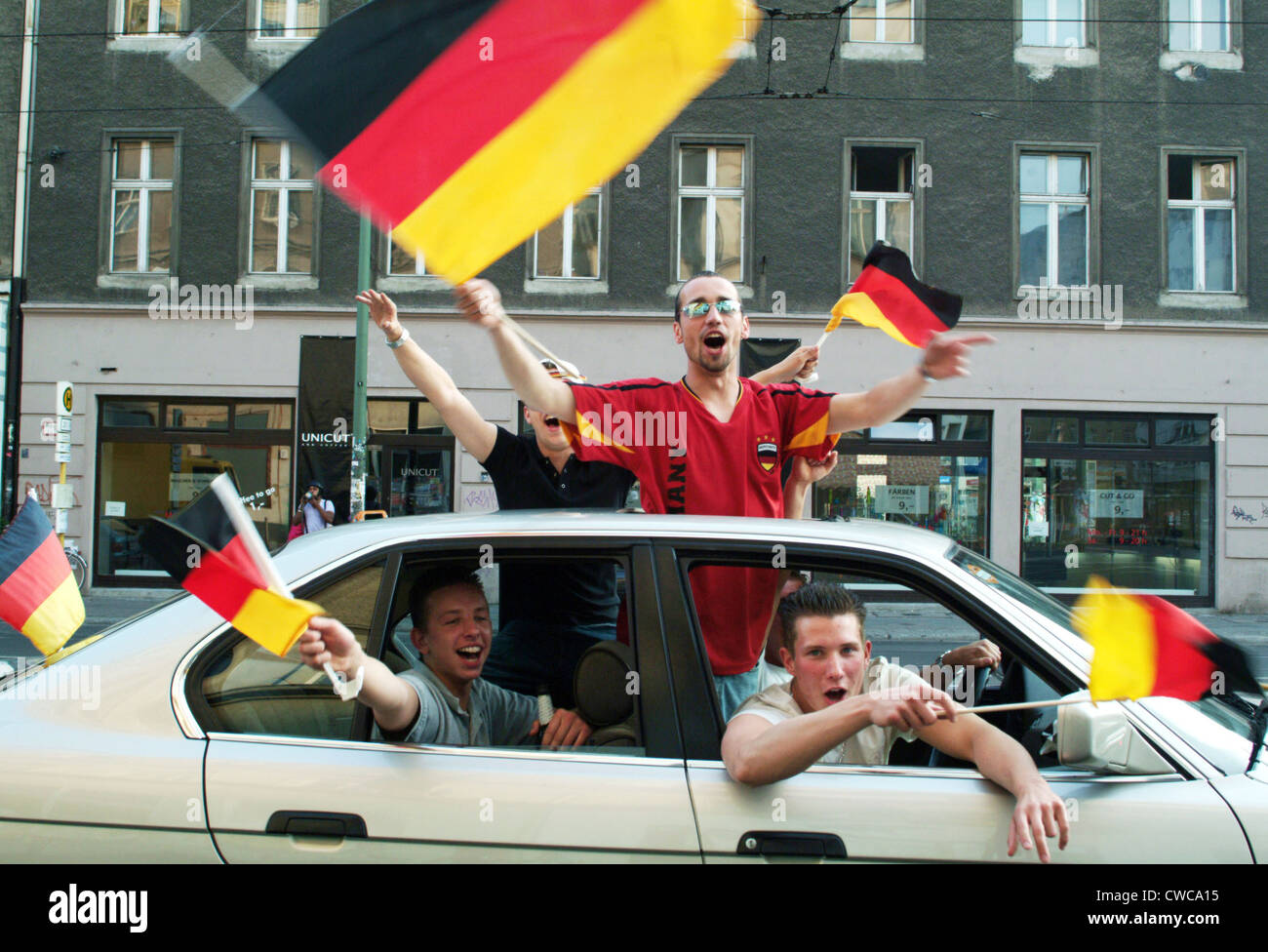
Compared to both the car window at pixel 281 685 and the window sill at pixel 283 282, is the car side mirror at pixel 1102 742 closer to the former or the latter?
the car window at pixel 281 685

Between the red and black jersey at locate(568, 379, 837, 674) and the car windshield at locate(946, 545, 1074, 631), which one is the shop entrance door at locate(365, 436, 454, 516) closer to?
the red and black jersey at locate(568, 379, 837, 674)

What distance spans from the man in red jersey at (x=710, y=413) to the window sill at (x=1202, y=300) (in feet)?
46.2

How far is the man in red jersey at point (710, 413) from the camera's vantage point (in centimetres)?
271

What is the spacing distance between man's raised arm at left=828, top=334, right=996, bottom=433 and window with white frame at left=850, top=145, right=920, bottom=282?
12578mm

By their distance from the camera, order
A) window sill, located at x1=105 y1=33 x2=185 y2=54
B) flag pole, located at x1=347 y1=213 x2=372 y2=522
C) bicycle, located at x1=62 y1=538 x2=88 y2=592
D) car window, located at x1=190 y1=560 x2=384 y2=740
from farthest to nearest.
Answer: window sill, located at x1=105 y1=33 x2=185 y2=54 < bicycle, located at x1=62 y1=538 x2=88 y2=592 < flag pole, located at x1=347 y1=213 x2=372 y2=522 < car window, located at x1=190 y1=560 x2=384 y2=740

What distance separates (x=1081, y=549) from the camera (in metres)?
14.8

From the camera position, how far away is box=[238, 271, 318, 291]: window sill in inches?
587

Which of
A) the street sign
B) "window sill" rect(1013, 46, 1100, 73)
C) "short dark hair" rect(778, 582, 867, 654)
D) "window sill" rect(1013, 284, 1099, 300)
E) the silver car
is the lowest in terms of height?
the silver car

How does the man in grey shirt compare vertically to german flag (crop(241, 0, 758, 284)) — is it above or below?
below

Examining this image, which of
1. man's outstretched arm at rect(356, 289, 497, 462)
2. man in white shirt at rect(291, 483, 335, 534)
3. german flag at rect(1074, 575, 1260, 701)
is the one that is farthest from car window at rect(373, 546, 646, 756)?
man in white shirt at rect(291, 483, 335, 534)

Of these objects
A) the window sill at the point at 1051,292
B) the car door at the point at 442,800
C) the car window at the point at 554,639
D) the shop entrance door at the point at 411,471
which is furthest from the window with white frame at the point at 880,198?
the car door at the point at 442,800

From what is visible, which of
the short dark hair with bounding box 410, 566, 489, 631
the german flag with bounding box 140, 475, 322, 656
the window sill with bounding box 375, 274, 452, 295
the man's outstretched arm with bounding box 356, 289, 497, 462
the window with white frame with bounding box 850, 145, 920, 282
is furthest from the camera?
the window with white frame with bounding box 850, 145, 920, 282

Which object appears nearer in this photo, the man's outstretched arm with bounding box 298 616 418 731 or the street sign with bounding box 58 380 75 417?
the man's outstretched arm with bounding box 298 616 418 731

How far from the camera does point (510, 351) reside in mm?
2639
